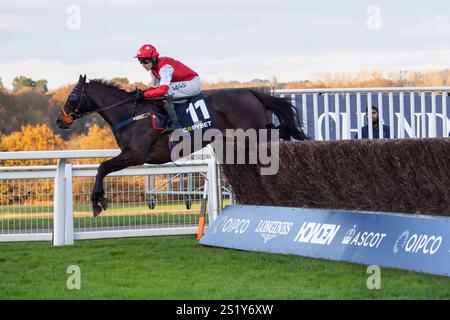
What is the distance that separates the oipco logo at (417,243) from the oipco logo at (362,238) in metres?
0.21

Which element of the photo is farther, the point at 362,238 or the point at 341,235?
the point at 341,235

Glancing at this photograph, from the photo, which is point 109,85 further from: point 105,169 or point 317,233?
point 317,233

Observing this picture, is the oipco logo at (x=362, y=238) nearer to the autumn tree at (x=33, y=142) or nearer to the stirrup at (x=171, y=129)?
the stirrup at (x=171, y=129)

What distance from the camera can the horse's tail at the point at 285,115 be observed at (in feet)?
36.2

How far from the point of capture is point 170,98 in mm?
10398

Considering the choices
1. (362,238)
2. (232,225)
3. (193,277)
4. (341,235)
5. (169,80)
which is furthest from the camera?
(169,80)

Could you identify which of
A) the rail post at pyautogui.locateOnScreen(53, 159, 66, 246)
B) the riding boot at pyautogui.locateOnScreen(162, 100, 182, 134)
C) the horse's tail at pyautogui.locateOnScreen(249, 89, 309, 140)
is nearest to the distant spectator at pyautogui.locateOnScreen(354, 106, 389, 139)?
the horse's tail at pyautogui.locateOnScreen(249, 89, 309, 140)

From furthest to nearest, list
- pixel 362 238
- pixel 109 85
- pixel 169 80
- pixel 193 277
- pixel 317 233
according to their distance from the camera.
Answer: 1. pixel 109 85
2. pixel 169 80
3. pixel 317 233
4. pixel 362 238
5. pixel 193 277

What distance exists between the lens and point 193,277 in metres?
7.02

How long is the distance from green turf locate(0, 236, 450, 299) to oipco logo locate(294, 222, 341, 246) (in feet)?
0.56

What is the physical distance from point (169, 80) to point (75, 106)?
133 cm

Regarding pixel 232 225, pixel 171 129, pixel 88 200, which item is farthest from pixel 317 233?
pixel 88 200

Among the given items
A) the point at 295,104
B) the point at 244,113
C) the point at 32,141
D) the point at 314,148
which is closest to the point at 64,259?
the point at 314,148

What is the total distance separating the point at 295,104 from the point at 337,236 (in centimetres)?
472
